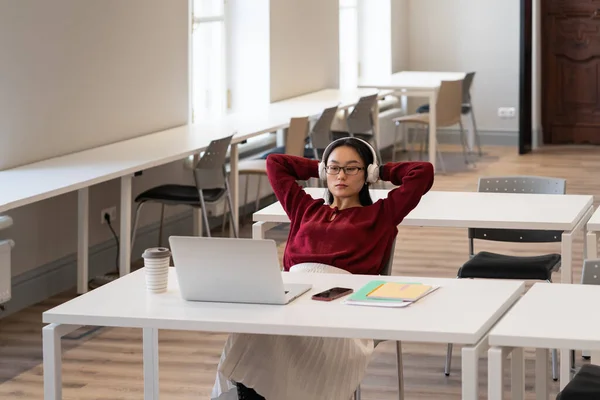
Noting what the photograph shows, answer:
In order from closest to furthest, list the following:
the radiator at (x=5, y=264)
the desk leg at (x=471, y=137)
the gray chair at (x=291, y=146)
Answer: the radiator at (x=5, y=264) → the gray chair at (x=291, y=146) → the desk leg at (x=471, y=137)

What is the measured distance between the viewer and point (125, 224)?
543 centimetres

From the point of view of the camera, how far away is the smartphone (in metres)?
2.87

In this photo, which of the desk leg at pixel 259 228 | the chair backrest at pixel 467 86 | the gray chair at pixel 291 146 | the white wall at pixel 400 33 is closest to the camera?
the desk leg at pixel 259 228

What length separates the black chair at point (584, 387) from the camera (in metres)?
2.73

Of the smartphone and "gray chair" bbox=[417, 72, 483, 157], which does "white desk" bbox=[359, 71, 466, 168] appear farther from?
the smartphone

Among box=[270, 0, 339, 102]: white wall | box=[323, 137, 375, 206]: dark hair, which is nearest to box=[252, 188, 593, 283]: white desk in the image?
box=[323, 137, 375, 206]: dark hair

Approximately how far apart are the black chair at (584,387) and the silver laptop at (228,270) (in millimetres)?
736

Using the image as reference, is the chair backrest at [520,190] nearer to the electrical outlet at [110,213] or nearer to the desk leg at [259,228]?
the desk leg at [259,228]

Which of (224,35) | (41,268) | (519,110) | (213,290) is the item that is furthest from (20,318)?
(519,110)

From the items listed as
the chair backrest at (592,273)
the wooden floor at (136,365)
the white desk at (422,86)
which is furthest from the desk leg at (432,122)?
the chair backrest at (592,273)

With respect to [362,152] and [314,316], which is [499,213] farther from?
[314,316]

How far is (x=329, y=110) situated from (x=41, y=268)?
269cm

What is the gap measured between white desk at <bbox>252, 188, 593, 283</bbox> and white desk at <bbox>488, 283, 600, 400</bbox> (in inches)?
36.8

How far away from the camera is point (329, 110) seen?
24.9 ft
